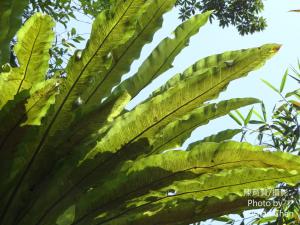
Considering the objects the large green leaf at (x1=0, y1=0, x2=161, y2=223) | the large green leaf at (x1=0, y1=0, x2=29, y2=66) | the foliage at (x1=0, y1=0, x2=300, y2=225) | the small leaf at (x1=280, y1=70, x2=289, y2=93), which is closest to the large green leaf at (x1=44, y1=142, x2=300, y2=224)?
the foliage at (x1=0, y1=0, x2=300, y2=225)

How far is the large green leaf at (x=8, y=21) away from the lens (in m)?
1.57

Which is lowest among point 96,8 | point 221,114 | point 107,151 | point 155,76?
point 107,151

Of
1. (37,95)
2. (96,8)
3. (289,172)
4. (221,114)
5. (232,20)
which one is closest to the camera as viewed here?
(37,95)

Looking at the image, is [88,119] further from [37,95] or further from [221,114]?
[221,114]

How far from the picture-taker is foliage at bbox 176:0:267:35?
25.5 ft

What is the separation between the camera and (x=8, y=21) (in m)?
1.61

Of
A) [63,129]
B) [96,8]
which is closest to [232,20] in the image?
[96,8]

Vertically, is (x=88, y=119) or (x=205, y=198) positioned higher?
(x=88, y=119)

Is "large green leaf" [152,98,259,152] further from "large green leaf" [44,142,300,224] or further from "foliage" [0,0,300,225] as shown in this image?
"large green leaf" [44,142,300,224]

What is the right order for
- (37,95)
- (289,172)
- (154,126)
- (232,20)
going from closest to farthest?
(37,95) < (289,172) < (154,126) < (232,20)

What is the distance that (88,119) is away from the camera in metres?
1.52

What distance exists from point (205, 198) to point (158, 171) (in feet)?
0.75

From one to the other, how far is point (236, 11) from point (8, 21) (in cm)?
687

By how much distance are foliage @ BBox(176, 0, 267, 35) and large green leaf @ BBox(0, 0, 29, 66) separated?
6143mm
